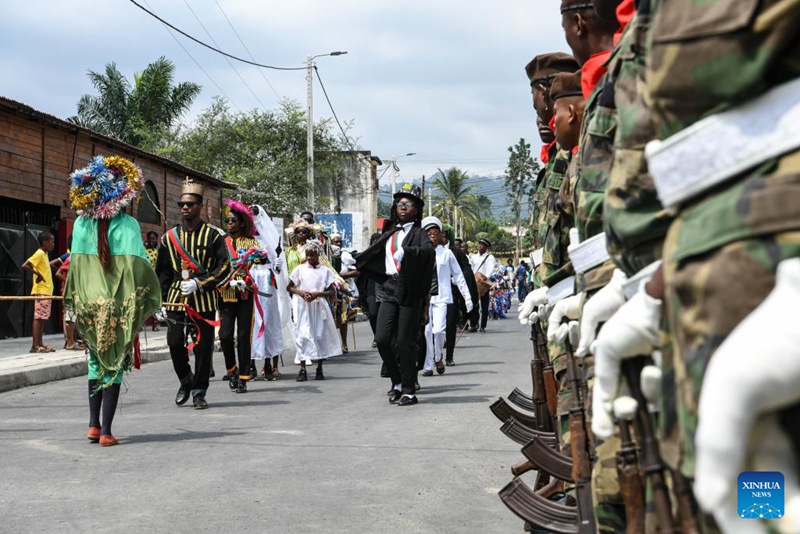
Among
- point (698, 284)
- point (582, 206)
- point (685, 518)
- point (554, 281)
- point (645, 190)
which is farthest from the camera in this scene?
point (554, 281)

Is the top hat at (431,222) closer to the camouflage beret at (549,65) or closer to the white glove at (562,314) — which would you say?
the camouflage beret at (549,65)

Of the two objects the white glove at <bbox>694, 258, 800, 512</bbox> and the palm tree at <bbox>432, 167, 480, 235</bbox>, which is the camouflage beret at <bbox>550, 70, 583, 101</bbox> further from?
the palm tree at <bbox>432, 167, 480, 235</bbox>

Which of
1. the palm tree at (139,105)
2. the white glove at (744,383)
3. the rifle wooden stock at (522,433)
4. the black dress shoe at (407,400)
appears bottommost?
the black dress shoe at (407,400)

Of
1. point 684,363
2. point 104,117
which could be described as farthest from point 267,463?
point 104,117

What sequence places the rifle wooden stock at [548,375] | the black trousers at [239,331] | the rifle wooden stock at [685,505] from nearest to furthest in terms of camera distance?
the rifle wooden stock at [685,505], the rifle wooden stock at [548,375], the black trousers at [239,331]

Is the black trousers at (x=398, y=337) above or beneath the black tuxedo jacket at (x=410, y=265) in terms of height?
beneath

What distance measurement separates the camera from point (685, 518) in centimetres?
200

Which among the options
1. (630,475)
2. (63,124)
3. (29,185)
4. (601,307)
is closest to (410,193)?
(601,307)

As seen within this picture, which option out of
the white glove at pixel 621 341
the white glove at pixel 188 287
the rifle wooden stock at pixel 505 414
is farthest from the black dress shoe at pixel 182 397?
the white glove at pixel 621 341

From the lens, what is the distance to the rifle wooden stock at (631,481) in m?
2.39

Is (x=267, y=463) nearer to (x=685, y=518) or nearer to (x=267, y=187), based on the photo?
(x=685, y=518)

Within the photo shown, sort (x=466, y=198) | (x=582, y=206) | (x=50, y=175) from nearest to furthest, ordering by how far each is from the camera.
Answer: (x=582, y=206)
(x=50, y=175)
(x=466, y=198)

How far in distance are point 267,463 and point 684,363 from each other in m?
5.55

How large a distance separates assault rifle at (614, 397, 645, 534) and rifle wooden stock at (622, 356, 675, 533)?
0.08ft
